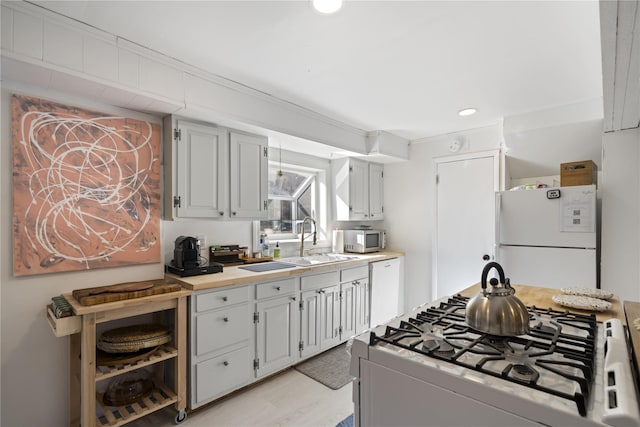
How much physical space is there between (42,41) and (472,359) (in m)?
2.41

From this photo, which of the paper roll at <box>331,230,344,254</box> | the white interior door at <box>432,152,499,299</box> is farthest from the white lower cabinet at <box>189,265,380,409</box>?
the white interior door at <box>432,152,499,299</box>

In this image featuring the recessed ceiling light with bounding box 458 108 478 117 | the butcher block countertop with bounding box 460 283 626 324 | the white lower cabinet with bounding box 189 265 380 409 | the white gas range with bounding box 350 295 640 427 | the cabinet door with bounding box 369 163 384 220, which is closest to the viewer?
the white gas range with bounding box 350 295 640 427

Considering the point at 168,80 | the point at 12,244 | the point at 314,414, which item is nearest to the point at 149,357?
the point at 12,244

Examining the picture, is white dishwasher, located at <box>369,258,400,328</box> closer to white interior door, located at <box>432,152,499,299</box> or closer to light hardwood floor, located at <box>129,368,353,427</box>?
white interior door, located at <box>432,152,499,299</box>

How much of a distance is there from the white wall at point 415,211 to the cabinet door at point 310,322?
166 centimetres

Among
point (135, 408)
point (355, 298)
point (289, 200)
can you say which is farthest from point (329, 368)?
point (289, 200)

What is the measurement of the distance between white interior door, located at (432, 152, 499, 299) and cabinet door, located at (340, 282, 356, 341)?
1186 millimetres

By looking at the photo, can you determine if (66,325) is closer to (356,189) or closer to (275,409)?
(275,409)

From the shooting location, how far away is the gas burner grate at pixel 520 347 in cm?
83

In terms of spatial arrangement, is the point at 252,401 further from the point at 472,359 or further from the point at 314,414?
the point at 472,359

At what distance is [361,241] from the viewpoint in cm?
396

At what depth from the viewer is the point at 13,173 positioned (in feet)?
6.06

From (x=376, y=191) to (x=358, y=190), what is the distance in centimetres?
38

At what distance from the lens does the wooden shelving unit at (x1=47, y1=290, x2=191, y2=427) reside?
177 cm
